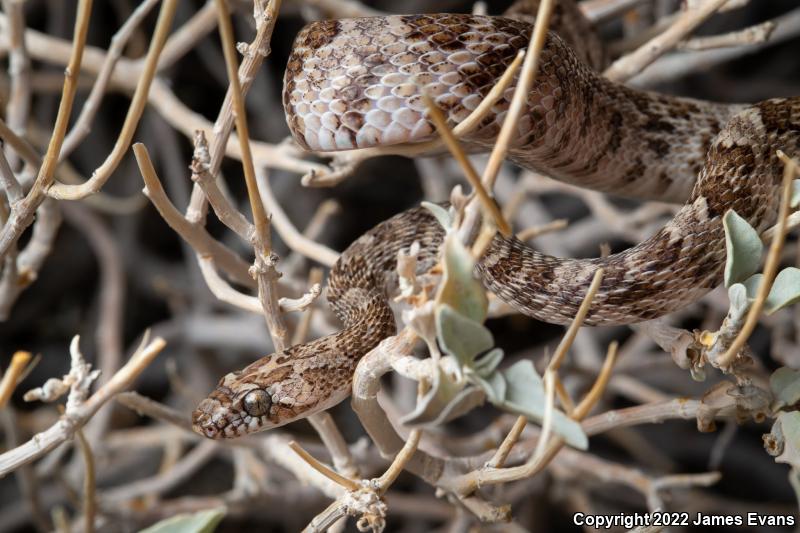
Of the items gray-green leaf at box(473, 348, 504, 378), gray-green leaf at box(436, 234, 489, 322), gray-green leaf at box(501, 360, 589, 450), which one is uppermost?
gray-green leaf at box(436, 234, 489, 322)

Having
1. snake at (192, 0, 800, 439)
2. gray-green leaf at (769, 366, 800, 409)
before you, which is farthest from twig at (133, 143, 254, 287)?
gray-green leaf at (769, 366, 800, 409)

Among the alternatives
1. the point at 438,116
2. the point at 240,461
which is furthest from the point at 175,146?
the point at 438,116

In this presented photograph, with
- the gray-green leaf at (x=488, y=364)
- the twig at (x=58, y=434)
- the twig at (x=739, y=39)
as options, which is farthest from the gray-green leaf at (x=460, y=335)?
the twig at (x=739, y=39)

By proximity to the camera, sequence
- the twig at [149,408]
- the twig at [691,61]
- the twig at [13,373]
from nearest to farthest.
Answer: the twig at [13,373] < the twig at [149,408] < the twig at [691,61]

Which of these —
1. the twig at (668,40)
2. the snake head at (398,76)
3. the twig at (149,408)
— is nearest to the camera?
the snake head at (398,76)

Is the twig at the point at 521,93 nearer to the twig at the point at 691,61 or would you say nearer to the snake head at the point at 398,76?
the snake head at the point at 398,76

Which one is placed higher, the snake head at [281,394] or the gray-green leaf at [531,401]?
the gray-green leaf at [531,401]

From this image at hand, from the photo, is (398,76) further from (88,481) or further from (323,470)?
A: (88,481)

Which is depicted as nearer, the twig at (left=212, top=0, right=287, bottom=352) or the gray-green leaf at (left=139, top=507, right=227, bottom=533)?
the twig at (left=212, top=0, right=287, bottom=352)

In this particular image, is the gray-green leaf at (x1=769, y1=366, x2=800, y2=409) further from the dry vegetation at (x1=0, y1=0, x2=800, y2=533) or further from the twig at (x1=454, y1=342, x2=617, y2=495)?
the twig at (x1=454, y1=342, x2=617, y2=495)
